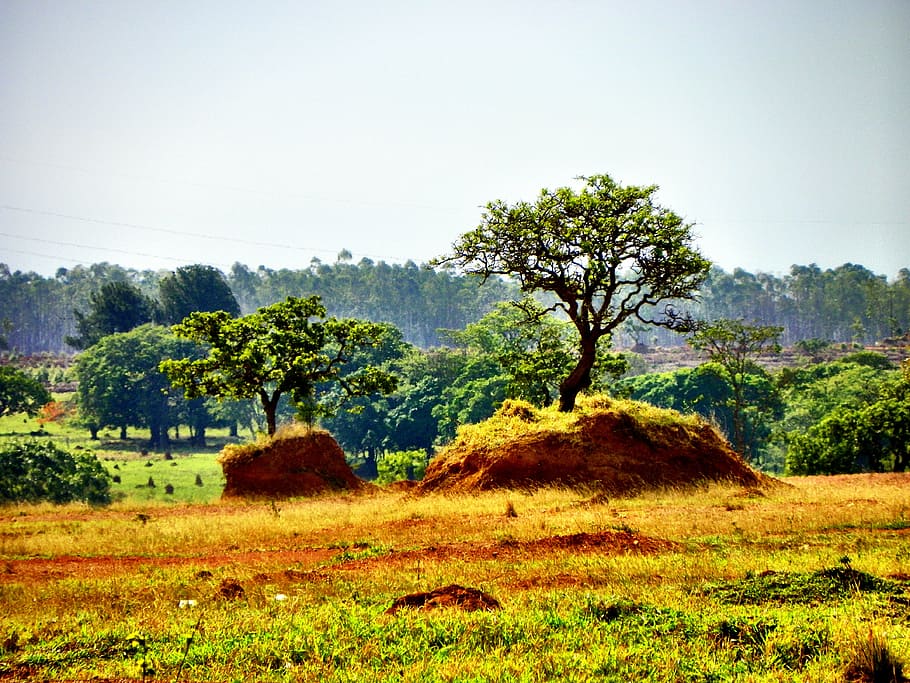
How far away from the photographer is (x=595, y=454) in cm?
2203

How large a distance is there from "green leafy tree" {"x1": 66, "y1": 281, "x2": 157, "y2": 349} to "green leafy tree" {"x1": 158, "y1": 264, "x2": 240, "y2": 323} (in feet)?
11.1

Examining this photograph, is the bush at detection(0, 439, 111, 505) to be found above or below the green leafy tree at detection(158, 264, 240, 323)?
below

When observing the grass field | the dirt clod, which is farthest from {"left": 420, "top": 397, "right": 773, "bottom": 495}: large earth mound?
the dirt clod

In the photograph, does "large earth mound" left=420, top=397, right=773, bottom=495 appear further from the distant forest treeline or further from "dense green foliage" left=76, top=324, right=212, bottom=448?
the distant forest treeline

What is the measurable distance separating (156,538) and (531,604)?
10.2 metres

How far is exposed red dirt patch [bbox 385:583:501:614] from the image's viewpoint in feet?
27.2

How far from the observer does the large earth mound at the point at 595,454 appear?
852 inches

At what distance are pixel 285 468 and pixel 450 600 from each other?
19781mm

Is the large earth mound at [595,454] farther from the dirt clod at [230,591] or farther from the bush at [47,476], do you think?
the bush at [47,476]

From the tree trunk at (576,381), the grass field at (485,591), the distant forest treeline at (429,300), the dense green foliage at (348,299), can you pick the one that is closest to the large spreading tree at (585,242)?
the tree trunk at (576,381)

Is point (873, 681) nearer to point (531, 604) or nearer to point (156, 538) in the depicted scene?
point (531, 604)

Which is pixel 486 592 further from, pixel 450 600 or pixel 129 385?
pixel 129 385

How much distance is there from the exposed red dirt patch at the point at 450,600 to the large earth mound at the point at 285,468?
18420 millimetres

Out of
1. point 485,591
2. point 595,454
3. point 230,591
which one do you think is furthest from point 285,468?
point 485,591
